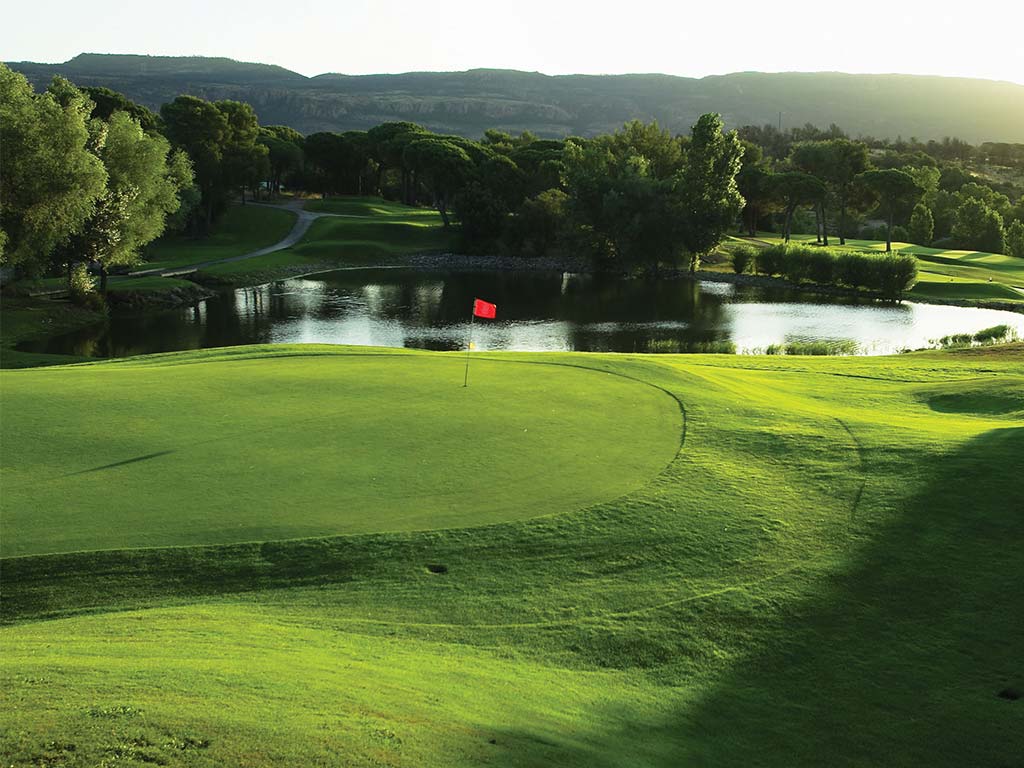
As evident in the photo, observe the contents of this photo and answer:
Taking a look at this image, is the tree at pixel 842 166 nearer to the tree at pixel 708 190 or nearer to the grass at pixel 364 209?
the tree at pixel 708 190

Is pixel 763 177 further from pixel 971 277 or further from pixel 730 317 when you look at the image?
pixel 730 317

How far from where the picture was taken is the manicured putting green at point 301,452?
1146 cm

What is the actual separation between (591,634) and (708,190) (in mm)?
69005

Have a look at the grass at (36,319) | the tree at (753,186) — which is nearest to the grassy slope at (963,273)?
the tree at (753,186)

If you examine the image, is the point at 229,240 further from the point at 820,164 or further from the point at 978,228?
the point at 978,228

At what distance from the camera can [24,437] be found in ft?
46.4

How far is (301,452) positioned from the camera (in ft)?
45.6

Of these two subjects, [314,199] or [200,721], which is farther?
[314,199]

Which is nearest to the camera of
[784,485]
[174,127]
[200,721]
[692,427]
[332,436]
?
[200,721]

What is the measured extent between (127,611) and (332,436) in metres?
5.36

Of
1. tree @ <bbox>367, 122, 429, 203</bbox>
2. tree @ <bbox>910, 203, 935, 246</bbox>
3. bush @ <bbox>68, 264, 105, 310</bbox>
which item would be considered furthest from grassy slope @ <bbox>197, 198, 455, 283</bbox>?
tree @ <bbox>910, 203, 935, 246</bbox>

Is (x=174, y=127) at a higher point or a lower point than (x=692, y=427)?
higher

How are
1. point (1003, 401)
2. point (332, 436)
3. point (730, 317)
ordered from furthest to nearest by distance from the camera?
point (730, 317) < point (1003, 401) < point (332, 436)

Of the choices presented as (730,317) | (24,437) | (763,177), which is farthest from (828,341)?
(763,177)
